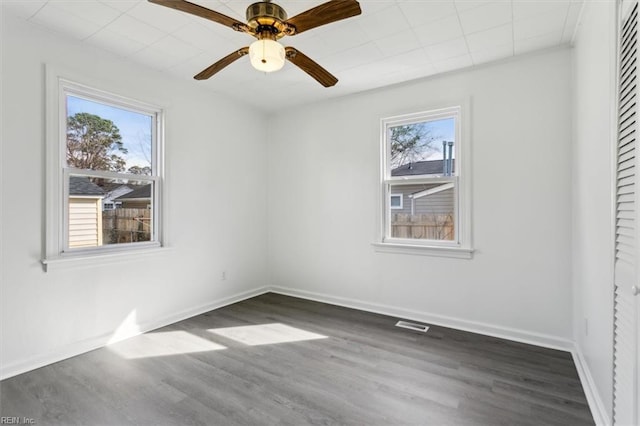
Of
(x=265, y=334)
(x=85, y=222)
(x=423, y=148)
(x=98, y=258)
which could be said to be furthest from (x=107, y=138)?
(x=423, y=148)

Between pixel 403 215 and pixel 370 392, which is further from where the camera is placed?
pixel 403 215

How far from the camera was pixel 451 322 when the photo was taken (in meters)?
3.19

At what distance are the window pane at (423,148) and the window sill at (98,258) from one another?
2781 millimetres

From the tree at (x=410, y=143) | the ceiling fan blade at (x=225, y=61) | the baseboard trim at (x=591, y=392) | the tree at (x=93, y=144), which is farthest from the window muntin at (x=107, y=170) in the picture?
the baseboard trim at (x=591, y=392)

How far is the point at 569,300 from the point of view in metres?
2.67

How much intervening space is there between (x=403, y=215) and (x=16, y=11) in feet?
12.2

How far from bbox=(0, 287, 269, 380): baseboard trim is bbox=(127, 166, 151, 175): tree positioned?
1.51 m

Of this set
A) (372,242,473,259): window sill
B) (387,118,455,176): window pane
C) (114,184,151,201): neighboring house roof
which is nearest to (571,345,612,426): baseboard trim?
(372,242,473,259): window sill

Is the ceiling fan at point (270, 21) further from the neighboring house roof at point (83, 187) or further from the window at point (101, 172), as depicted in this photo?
the neighboring house roof at point (83, 187)

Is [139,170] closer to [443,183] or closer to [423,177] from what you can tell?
[423,177]

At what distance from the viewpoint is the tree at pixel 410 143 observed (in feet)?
11.2

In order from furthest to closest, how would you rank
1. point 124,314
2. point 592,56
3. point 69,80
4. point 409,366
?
1. point 124,314
2. point 69,80
3. point 409,366
4. point 592,56

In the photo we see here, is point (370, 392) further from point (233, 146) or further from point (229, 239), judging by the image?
point (233, 146)

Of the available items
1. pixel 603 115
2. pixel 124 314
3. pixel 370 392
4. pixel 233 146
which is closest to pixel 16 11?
pixel 233 146
